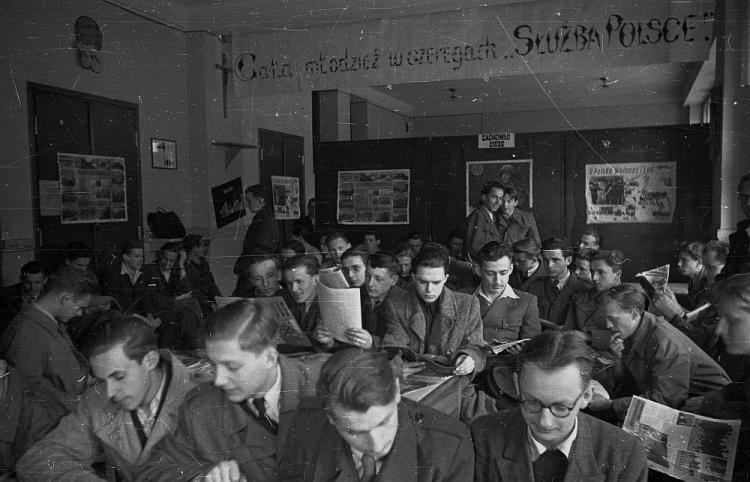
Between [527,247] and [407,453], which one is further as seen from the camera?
[527,247]

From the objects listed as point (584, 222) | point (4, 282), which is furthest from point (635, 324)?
point (4, 282)

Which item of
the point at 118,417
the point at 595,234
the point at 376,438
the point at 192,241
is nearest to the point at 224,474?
the point at 118,417

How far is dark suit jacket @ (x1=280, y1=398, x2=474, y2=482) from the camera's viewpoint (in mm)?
1081

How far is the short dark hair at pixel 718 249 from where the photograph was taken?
7.43ft

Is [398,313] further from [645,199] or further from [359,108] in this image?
Answer: [359,108]

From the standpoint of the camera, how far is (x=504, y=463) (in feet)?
3.62

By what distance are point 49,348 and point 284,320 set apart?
2.44 ft

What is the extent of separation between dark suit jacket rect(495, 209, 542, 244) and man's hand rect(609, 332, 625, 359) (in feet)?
4.18

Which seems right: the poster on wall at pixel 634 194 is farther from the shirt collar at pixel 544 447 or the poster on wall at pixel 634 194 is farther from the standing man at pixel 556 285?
the shirt collar at pixel 544 447

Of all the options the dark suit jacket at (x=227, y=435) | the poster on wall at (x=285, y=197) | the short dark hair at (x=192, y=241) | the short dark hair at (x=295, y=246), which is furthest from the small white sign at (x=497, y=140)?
the dark suit jacket at (x=227, y=435)

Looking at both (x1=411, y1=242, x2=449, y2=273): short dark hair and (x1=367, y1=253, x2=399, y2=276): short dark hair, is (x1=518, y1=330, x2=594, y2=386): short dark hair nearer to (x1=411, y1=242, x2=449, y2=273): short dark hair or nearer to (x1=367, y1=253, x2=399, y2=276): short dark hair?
(x1=411, y1=242, x2=449, y2=273): short dark hair

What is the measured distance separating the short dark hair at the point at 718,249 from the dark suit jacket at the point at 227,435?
1.87 metres

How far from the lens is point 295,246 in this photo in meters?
2.50

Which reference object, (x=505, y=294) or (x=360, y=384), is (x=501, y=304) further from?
(x=360, y=384)
